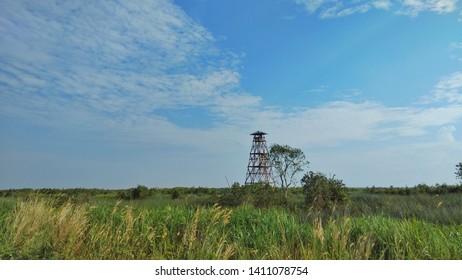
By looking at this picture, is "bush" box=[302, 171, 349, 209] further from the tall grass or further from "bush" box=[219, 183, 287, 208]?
the tall grass

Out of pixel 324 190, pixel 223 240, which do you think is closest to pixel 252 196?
pixel 324 190

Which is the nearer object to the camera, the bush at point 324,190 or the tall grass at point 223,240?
the tall grass at point 223,240

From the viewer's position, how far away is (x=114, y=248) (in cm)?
692

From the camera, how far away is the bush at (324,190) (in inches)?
724

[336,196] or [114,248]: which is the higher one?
[336,196]

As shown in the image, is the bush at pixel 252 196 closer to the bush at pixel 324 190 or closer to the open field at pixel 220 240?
the bush at pixel 324 190

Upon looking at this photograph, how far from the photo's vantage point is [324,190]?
61.4ft

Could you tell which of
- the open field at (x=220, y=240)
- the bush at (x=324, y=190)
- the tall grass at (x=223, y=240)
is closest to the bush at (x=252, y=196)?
the bush at (x=324, y=190)

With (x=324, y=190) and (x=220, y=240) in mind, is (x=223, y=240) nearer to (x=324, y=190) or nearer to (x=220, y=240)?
(x=220, y=240)

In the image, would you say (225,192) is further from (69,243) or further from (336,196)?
(69,243)
